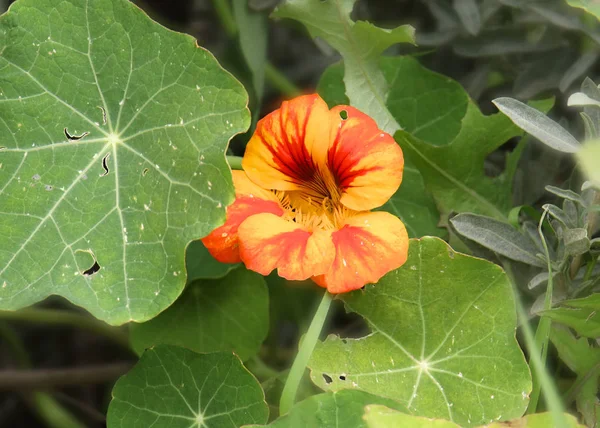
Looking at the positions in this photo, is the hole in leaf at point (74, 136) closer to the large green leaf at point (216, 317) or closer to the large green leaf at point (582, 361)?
the large green leaf at point (216, 317)

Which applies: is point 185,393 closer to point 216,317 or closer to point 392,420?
point 216,317

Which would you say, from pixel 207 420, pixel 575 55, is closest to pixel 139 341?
pixel 207 420

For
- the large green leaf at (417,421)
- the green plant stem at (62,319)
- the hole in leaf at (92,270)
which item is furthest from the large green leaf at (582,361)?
the green plant stem at (62,319)

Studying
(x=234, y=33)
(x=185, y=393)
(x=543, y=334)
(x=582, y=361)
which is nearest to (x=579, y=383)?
(x=582, y=361)

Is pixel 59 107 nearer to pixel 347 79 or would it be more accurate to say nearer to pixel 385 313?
pixel 347 79

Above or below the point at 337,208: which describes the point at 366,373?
below

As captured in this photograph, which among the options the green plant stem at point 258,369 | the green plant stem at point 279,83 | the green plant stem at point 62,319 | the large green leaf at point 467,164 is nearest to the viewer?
the large green leaf at point 467,164

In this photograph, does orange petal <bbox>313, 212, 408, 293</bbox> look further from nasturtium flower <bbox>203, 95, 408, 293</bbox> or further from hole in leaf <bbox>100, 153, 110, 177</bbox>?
hole in leaf <bbox>100, 153, 110, 177</bbox>
